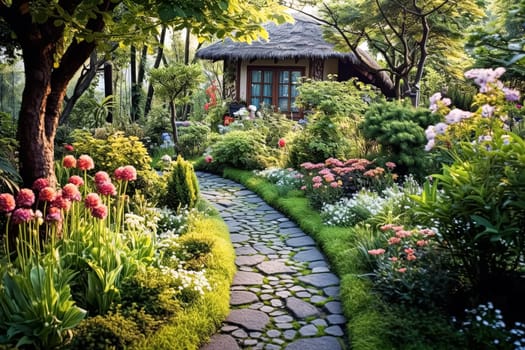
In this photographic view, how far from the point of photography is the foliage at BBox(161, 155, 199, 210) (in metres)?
6.56

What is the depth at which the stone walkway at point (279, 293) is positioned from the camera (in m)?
3.56

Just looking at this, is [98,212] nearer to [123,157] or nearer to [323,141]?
[123,157]

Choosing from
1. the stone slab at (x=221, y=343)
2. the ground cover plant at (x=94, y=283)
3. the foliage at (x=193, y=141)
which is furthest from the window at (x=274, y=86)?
the stone slab at (x=221, y=343)

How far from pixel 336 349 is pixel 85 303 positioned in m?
1.81

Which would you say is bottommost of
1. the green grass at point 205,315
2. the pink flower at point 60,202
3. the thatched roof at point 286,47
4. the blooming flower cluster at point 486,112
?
the green grass at point 205,315

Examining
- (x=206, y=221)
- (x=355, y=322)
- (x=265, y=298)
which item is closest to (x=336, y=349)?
(x=355, y=322)

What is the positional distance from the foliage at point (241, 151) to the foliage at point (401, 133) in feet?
9.01

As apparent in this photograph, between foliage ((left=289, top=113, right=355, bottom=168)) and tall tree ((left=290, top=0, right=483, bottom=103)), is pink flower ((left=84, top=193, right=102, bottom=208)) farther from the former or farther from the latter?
tall tree ((left=290, top=0, right=483, bottom=103))

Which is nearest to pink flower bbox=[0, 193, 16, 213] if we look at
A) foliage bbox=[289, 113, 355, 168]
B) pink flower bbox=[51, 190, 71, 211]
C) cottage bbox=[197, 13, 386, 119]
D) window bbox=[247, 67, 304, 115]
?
pink flower bbox=[51, 190, 71, 211]

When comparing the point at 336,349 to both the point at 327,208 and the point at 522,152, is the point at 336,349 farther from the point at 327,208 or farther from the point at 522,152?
the point at 327,208

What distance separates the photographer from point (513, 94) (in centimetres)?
365

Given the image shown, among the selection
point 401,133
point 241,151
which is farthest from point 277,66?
point 401,133

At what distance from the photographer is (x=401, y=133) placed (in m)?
7.50

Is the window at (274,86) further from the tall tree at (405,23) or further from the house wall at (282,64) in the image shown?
the tall tree at (405,23)
